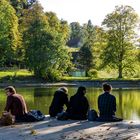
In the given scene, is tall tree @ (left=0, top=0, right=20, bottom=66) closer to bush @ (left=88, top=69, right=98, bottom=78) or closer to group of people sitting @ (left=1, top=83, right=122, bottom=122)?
bush @ (left=88, top=69, right=98, bottom=78)

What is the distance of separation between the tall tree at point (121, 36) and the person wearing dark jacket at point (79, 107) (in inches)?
2014

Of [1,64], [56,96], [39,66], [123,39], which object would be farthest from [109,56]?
[56,96]

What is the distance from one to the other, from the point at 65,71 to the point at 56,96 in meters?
50.8

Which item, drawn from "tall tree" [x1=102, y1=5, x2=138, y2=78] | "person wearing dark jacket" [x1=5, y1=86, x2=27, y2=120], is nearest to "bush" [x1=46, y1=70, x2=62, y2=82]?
"tall tree" [x1=102, y1=5, x2=138, y2=78]

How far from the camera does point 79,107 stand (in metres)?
15.3

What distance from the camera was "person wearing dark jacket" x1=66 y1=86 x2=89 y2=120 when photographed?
15.3 meters

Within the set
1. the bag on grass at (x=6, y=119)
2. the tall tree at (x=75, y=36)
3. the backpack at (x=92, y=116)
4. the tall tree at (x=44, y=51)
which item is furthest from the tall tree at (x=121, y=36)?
the tall tree at (x=75, y=36)

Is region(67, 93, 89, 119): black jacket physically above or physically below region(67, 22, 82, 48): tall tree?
below

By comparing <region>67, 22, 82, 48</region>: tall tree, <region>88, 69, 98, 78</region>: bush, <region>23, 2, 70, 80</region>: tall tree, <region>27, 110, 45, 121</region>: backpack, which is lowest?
<region>27, 110, 45, 121</region>: backpack

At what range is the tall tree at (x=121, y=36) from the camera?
66.8 meters

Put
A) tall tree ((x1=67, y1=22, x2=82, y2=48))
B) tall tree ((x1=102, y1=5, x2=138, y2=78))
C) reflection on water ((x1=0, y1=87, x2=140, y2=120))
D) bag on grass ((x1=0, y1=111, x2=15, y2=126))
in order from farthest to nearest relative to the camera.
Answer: tall tree ((x1=67, y1=22, x2=82, y2=48)) < tall tree ((x1=102, y1=5, x2=138, y2=78)) < reflection on water ((x1=0, y1=87, x2=140, y2=120)) < bag on grass ((x1=0, y1=111, x2=15, y2=126))

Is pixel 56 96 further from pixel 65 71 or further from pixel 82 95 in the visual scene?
pixel 65 71

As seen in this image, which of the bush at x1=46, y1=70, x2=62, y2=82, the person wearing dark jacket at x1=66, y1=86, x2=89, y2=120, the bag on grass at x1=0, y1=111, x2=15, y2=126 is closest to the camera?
the bag on grass at x1=0, y1=111, x2=15, y2=126

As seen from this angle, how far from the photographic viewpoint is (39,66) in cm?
6056
